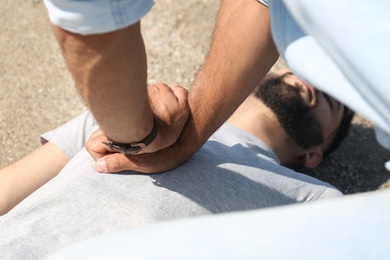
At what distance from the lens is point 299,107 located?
2.25 meters

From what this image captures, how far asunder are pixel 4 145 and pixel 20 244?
0.84m

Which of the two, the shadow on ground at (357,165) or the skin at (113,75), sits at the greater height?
the skin at (113,75)

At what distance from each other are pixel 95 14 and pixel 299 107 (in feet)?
4.26

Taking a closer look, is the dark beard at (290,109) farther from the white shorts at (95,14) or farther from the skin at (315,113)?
the white shorts at (95,14)

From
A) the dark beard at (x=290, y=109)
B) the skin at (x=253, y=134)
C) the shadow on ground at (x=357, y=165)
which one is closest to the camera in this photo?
the skin at (x=253, y=134)

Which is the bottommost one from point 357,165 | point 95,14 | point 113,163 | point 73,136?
point 357,165

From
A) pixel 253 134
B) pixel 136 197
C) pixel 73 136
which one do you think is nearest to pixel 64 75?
pixel 73 136

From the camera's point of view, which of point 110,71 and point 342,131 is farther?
point 342,131

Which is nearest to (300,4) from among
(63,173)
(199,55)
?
(63,173)

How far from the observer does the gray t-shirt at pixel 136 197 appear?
1.56 metres

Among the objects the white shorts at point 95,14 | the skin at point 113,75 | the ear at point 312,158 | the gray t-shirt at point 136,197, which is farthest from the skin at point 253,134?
the white shorts at point 95,14

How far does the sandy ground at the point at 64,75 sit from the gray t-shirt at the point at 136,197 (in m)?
0.52

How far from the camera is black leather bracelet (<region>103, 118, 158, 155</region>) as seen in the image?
1.50 meters

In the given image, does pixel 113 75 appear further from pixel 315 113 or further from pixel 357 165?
pixel 357 165
